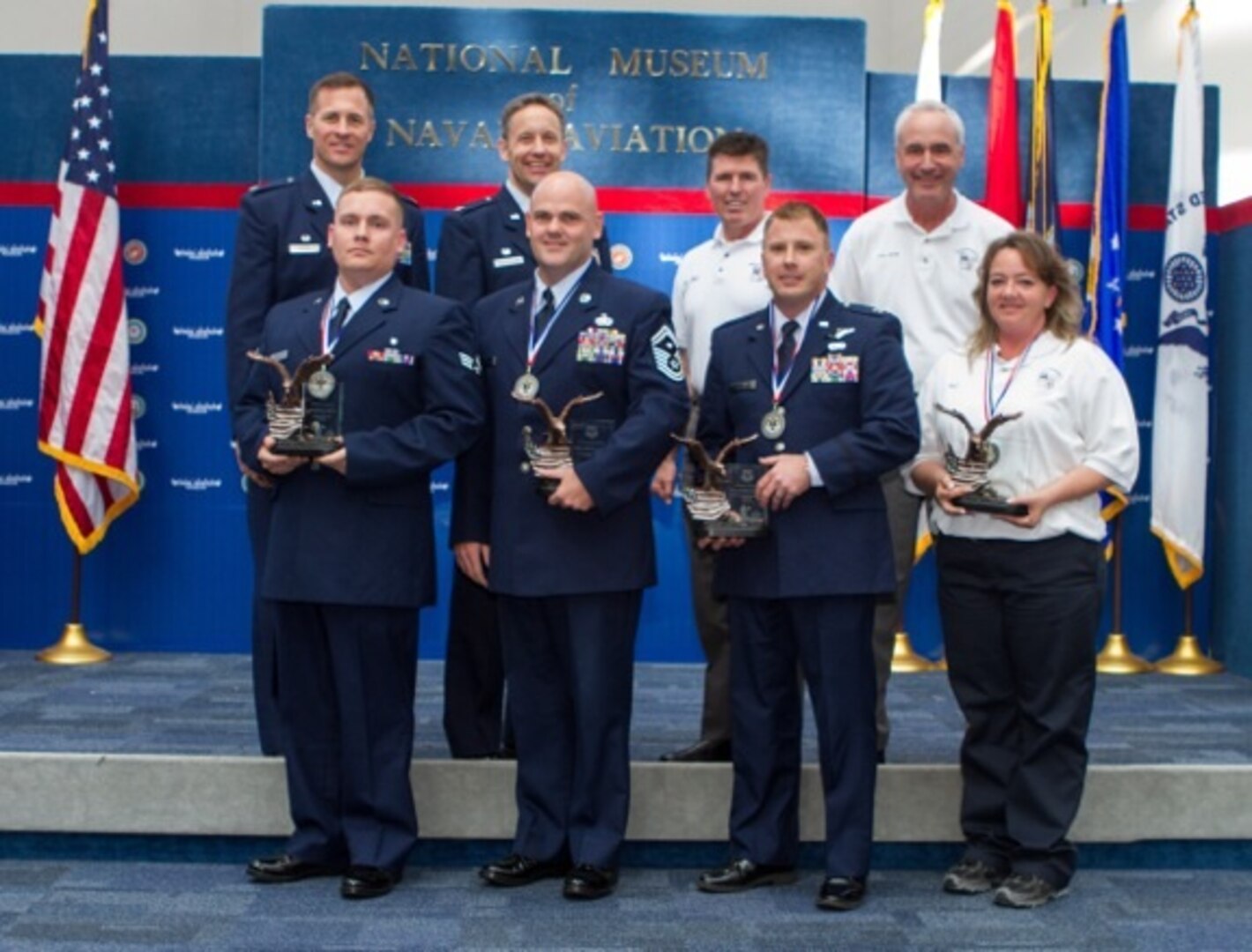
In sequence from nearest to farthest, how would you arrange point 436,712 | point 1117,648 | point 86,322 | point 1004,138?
point 436,712, point 86,322, point 1004,138, point 1117,648

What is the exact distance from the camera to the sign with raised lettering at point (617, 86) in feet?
22.6

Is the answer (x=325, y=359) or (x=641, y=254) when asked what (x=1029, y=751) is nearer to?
(x=325, y=359)

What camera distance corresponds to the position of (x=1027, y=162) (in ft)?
22.9

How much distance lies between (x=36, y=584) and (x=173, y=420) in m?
0.85

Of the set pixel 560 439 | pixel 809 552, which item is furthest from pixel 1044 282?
pixel 560 439

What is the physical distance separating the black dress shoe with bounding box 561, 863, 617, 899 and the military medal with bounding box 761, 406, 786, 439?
0.99 m

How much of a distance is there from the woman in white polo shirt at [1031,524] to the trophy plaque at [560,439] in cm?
74

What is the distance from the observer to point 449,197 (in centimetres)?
693

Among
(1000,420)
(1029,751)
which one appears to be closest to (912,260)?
(1000,420)

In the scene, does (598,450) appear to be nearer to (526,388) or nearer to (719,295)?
(526,388)

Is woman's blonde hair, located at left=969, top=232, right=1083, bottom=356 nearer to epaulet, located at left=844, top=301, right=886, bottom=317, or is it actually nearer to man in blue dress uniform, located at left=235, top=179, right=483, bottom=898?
epaulet, located at left=844, top=301, right=886, bottom=317

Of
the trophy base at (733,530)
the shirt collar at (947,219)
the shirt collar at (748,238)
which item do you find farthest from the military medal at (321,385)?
the shirt collar at (947,219)

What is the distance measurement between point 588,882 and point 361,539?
87cm

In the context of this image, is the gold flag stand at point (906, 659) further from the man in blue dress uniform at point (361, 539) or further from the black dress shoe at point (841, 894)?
the man in blue dress uniform at point (361, 539)
